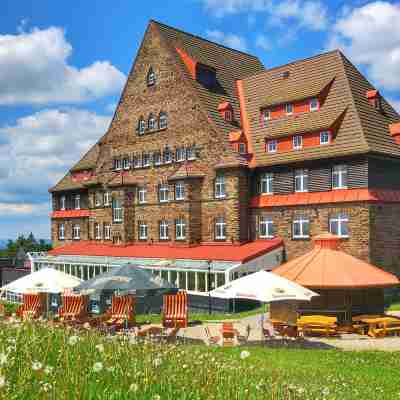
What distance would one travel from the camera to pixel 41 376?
5066 millimetres

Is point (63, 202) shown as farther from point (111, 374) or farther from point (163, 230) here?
point (111, 374)

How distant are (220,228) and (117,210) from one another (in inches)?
396

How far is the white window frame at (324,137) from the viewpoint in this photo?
31875 millimetres

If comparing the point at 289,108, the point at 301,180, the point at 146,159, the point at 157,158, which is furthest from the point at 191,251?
the point at 289,108

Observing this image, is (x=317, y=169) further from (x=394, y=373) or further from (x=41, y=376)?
(x=41, y=376)

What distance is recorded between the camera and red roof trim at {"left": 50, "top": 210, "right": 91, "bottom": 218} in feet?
159

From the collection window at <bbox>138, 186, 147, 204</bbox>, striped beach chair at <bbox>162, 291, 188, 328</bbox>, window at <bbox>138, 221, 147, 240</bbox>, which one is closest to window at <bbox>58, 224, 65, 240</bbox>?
window at <bbox>138, 221, 147, 240</bbox>

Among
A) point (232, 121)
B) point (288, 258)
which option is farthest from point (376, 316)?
point (232, 121)

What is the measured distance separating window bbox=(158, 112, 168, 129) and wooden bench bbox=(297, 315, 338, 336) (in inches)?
870

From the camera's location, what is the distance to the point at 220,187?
35.4 m

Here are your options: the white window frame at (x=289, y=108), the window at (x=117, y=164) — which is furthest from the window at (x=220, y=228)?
the window at (x=117, y=164)

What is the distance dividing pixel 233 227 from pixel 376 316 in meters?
14.3

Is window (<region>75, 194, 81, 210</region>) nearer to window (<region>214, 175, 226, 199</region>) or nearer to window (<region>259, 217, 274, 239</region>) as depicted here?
window (<region>214, 175, 226, 199</region>)

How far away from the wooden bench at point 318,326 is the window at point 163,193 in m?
19.7
